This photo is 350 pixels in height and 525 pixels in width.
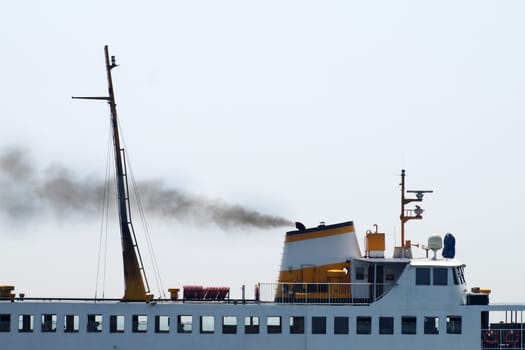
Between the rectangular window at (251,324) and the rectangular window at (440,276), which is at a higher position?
the rectangular window at (440,276)

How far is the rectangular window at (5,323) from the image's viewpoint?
4609 centimetres

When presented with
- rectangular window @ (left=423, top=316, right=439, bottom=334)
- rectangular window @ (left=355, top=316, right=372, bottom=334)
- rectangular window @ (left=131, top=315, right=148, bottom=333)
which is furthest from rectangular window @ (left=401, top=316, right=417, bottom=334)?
rectangular window @ (left=131, top=315, right=148, bottom=333)

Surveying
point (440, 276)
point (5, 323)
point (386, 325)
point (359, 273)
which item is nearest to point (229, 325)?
point (359, 273)

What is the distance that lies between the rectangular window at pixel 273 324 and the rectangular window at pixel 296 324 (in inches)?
19.8

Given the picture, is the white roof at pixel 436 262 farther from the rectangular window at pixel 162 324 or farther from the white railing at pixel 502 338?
the rectangular window at pixel 162 324

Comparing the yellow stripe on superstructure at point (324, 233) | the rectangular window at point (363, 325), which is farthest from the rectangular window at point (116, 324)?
the rectangular window at point (363, 325)

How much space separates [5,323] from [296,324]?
37.0ft

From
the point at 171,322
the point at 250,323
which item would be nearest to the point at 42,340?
the point at 171,322

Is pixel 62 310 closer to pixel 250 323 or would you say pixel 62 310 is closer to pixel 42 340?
pixel 42 340

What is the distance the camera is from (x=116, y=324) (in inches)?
1805

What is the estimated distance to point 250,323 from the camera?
151ft

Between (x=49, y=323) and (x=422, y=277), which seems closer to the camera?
(x=49, y=323)

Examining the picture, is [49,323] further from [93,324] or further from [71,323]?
[93,324]

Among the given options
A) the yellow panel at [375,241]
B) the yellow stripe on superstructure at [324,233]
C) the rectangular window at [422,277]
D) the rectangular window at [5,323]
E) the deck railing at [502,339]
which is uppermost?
the yellow stripe on superstructure at [324,233]
